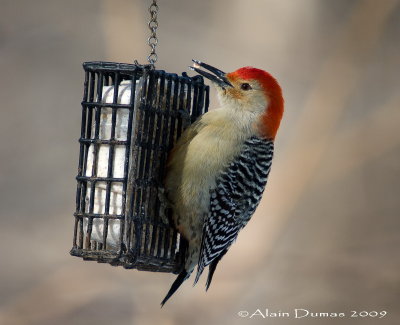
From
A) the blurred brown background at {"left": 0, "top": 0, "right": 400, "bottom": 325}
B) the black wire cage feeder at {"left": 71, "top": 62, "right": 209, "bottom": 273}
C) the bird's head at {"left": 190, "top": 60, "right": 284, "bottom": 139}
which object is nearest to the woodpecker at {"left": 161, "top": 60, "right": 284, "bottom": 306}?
the bird's head at {"left": 190, "top": 60, "right": 284, "bottom": 139}

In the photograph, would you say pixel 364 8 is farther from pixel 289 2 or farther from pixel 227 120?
pixel 227 120

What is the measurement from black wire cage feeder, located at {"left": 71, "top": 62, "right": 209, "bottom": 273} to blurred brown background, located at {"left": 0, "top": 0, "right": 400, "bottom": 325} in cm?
280

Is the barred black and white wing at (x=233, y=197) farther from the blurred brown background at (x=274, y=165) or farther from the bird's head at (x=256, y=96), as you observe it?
the blurred brown background at (x=274, y=165)

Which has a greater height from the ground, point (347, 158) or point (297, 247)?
point (347, 158)

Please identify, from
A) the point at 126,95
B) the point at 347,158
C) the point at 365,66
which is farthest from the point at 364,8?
the point at 126,95

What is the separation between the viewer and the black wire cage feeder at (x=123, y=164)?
22.3 ft

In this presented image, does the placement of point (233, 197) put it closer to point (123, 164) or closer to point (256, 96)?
point (256, 96)

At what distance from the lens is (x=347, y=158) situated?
1073 cm

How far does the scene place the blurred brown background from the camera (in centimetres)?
976

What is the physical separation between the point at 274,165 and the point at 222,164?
3.30 m

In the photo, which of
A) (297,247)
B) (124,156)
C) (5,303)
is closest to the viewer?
(124,156)

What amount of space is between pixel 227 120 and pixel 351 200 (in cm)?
387
